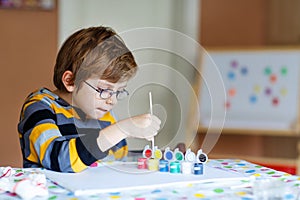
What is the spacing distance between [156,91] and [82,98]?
0.20 m

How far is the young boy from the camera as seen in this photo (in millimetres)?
1338

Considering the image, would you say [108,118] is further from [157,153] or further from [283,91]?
[283,91]

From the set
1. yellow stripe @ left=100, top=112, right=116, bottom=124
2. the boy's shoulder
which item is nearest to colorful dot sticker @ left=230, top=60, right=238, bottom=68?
yellow stripe @ left=100, top=112, right=116, bottom=124

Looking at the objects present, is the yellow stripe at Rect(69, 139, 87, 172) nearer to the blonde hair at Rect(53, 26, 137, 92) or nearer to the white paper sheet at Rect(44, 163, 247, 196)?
the white paper sheet at Rect(44, 163, 247, 196)

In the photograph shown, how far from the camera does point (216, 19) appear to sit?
396 centimetres

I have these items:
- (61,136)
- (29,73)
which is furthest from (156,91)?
(29,73)

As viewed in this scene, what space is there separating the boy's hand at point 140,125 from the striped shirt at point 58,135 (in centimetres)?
8

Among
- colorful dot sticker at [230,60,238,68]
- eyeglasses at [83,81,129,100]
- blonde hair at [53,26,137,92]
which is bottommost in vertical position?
colorful dot sticker at [230,60,238,68]

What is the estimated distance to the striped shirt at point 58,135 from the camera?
135 cm

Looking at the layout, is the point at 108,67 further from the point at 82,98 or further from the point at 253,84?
the point at 253,84

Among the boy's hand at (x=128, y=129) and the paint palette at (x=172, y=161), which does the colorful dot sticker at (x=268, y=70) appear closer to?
the paint palette at (x=172, y=161)

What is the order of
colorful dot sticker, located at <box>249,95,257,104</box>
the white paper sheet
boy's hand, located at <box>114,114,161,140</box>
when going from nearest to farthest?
the white paper sheet < boy's hand, located at <box>114,114,161,140</box> < colorful dot sticker, located at <box>249,95,257,104</box>

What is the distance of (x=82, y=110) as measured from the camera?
1520 millimetres

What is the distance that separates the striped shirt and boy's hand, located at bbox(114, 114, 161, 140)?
81 millimetres
